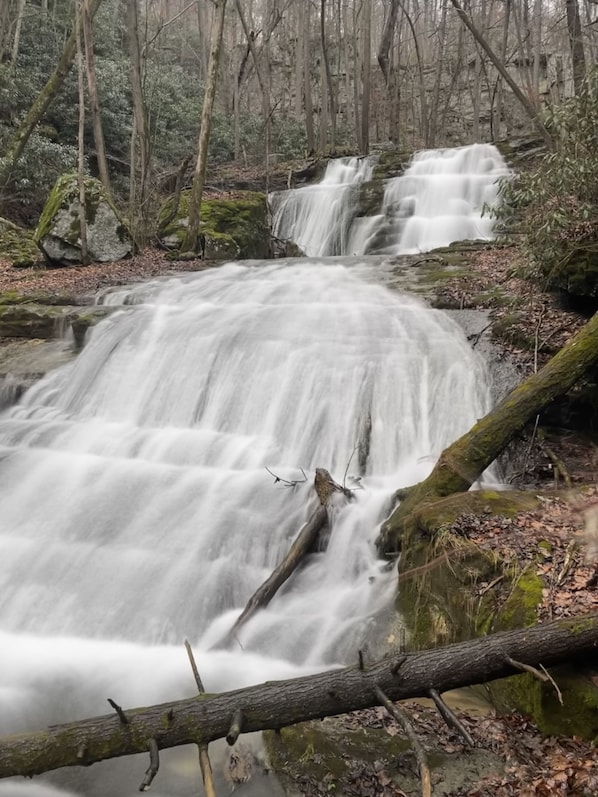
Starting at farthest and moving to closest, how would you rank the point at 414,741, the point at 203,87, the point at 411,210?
the point at 203,87
the point at 411,210
the point at 414,741

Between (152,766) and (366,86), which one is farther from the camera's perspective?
(366,86)

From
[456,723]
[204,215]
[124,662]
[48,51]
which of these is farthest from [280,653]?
[48,51]

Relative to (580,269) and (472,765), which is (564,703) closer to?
(472,765)

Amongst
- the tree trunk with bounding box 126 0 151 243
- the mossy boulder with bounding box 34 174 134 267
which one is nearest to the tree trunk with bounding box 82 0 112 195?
the tree trunk with bounding box 126 0 151 243

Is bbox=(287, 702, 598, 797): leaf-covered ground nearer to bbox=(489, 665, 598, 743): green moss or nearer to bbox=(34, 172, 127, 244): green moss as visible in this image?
bbox=(489, 665, 598, 743): green moss

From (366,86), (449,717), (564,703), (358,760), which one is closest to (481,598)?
(564,703)

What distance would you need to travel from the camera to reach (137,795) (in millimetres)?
3588

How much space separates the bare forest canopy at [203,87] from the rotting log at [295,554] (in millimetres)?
6646

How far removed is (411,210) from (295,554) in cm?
1402

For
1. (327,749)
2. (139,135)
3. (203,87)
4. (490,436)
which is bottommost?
(327,749)

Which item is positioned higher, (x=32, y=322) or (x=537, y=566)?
(x=32, y=322)

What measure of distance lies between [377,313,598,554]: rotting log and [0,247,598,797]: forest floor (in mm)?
673

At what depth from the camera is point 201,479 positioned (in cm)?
713

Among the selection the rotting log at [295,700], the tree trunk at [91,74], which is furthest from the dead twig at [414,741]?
the tree trunk at [91,74]
